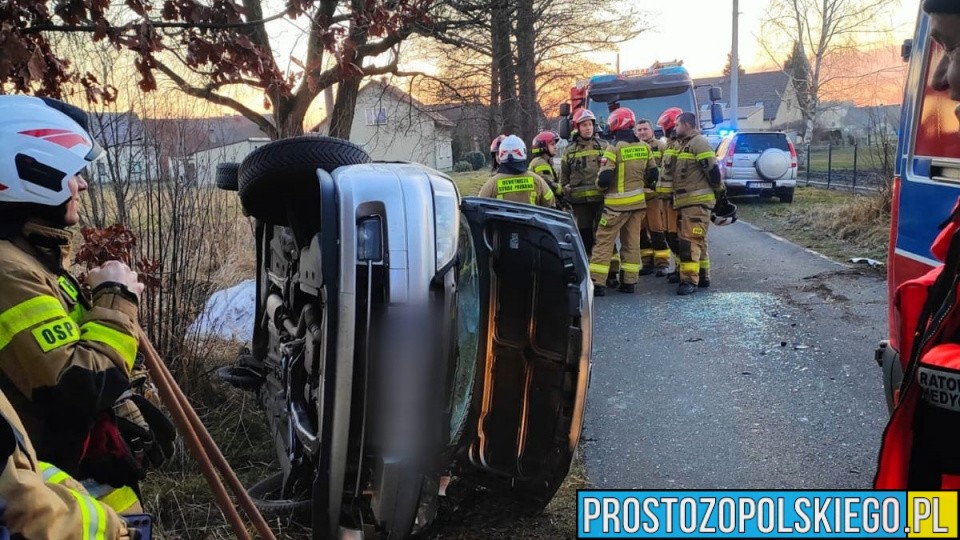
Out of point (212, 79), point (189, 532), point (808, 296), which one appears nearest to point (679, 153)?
point (808, 296)

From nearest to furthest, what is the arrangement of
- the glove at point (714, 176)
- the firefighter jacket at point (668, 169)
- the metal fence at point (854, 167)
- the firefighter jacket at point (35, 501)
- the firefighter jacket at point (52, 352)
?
the firefighter jacket at point (35, 501), the firefighter jacket at point (52, 352), the glove at point (714, 176), the firefighter jacket at point (668, 169), the metal fence at point (854, 167)

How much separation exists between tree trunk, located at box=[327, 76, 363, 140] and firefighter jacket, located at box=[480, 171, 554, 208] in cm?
270

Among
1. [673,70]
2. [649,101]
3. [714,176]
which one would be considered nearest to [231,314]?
[714,176]

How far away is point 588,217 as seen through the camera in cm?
800

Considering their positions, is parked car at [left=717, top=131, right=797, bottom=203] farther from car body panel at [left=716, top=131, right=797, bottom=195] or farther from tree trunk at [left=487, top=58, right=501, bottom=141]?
tree trunk at [left=487, top=58, right=501, bottom=141]

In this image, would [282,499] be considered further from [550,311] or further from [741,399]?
[741,399]

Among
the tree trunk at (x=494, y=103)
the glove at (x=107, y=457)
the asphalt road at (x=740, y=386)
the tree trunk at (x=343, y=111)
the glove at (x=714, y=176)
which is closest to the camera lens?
the glove at (x=107, y=457)

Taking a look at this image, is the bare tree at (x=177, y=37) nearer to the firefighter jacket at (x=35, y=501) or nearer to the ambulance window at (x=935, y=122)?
the firefighter jacket at (x=35, y=501)

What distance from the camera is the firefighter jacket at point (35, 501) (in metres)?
1.07

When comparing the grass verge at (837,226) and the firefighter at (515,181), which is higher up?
the firefighter at (515,181)

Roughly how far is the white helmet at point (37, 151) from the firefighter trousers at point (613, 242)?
5.85 m

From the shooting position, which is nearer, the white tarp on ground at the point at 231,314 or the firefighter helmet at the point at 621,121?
the white tarp on ground at the point at 231,314

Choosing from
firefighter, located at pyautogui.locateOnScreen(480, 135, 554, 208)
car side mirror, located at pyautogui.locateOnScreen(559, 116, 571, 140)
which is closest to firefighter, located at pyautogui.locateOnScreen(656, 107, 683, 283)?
firefighter, located at pyautogui.locateOnScreen(480, 135, 554, 208)

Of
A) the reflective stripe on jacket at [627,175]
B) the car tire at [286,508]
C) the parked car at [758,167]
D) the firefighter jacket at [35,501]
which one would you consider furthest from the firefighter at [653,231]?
the parked car at [758,167]
